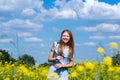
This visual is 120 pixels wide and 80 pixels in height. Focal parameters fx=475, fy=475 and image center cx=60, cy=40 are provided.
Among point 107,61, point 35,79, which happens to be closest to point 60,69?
point 35,79

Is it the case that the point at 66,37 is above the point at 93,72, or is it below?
above

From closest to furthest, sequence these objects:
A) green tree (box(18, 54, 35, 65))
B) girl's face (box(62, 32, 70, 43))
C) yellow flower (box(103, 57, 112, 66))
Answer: yellow flower (box(103, 57, 112, 66)), girl's face (box(62, 32, 70, 43)), green tree (box(18, 54, 35, 65))

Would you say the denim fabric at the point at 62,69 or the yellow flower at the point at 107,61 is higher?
the yellow flower at the point at 107,61

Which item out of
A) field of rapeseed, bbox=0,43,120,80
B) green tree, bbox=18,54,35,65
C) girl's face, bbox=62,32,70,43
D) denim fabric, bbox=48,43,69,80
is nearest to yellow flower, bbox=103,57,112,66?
field of rapeseed, bbox=0,43,120,80

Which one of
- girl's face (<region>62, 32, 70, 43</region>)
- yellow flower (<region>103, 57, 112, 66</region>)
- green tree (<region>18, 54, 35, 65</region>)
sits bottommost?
green tree (<region>18, 54, 35, 65</region>)

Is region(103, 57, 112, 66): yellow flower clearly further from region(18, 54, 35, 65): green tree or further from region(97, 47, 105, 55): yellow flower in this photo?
region(18, 54, 35, 65): green tree

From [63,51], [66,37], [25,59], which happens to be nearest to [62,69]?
[63,51]

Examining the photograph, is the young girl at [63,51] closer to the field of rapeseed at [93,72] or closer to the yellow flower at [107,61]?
the field of rapeseed at [93,72]

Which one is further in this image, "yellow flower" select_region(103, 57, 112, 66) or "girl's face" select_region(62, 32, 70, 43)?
"girl's face" select_region(62, 32, 70, 43)

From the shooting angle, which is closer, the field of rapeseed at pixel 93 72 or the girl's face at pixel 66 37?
the field of rapeseed at pixel 93 72

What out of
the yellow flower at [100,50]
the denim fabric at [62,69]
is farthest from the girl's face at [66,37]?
the yellow flower at [100,50]

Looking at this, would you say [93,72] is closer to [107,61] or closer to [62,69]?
[62,69]

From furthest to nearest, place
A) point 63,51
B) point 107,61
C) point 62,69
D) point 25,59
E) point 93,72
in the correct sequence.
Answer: point 25,59 → point 93,72 → point 63,51 → point 62,69 → point 107,61

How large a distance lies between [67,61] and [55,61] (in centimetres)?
25
